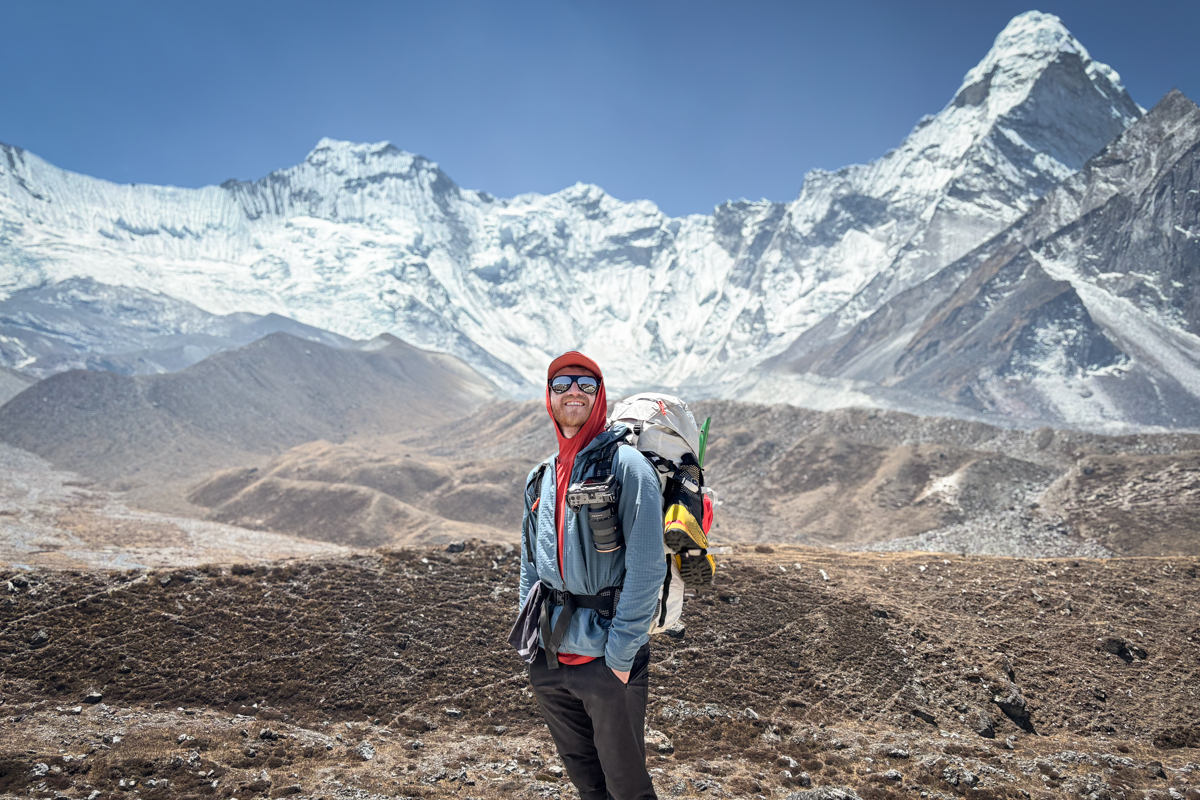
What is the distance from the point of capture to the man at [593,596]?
3430mm

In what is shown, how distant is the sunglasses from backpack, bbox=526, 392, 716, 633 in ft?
0.64

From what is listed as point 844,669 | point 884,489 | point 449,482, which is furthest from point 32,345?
point 844,669

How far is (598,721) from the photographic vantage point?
11.7 ft

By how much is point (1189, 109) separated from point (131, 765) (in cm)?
13885

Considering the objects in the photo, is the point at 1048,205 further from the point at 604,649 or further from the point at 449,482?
the point at 604,649

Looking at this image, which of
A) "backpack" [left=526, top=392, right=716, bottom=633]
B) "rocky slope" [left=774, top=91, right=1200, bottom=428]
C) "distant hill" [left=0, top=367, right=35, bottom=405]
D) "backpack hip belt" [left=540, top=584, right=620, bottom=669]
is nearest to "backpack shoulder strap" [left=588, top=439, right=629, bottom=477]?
"backpack" [left=526, top=392, right=716, bottom=633]

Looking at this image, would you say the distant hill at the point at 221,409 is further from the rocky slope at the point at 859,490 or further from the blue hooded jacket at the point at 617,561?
the blue hooded jacket at the point at 617,561

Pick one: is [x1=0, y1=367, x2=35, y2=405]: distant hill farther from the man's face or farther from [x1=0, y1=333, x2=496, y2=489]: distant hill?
the man's face

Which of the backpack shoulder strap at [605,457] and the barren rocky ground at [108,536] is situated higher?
the backpack shoulder strap at [605,457]

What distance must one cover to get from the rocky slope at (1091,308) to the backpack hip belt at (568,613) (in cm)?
8609

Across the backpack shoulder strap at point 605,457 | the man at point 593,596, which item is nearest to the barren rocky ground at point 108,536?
the man at point 593,596

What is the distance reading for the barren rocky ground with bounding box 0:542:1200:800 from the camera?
7.72 m

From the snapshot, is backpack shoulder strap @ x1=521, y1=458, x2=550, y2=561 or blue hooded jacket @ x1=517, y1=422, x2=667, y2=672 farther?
backpack shoulder strap @ x1=521, y1=458, x2=550, y2=561

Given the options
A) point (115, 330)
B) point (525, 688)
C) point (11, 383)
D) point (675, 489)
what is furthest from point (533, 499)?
point (115, 330)
